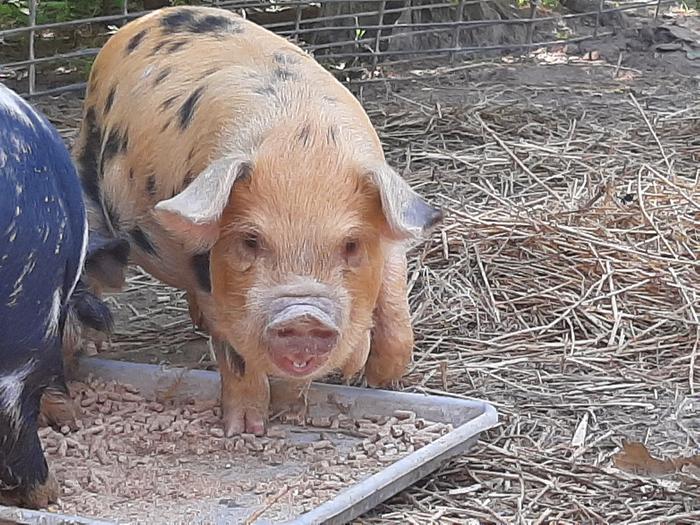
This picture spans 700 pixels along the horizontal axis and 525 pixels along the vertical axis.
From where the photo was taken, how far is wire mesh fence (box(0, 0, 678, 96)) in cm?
609

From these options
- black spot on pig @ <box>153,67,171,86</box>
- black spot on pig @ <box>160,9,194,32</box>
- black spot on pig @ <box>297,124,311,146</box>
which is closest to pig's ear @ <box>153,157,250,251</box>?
black spot on pig @ <box>297,124,311,146</box>

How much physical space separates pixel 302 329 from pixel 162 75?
1.04m

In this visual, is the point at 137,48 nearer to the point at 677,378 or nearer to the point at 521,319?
the point at 521,319

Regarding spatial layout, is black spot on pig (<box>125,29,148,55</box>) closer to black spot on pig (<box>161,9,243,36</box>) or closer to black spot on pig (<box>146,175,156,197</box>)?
black spot on pig (<box>161,9,243,36</box>)

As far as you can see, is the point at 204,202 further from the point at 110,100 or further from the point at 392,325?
the point at 110,100

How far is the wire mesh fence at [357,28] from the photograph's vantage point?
6094 millimetres

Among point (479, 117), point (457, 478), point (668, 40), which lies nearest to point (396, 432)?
point (457, 478)

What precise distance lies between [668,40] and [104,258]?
5282mm

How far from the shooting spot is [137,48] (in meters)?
3.68

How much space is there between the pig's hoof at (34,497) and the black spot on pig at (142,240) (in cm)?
72

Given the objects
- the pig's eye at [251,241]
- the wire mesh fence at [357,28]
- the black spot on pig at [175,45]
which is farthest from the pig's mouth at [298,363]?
the wire mesh fence at [357,28]

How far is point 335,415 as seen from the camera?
3.31 meters

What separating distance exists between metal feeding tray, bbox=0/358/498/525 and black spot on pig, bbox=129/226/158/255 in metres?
0.31

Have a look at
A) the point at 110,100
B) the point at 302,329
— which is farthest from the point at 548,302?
the point at 302,329
